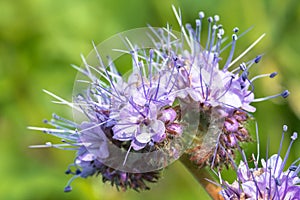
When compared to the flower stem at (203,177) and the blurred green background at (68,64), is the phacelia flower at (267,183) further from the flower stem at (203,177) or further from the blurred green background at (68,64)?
the blurred green background at (68,64)

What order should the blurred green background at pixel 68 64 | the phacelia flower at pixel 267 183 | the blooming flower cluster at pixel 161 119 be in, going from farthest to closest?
the blurred green background at pixel 68 64, the blooming flower cluster at pixel 161 119, the phacelia flower at pixel 267 183

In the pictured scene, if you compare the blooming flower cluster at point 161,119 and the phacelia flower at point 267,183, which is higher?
the blooming flower cluster at point 161,119

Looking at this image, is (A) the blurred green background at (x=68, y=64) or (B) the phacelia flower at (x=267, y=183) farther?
(A) the blurred green background at (x=68, y=64)

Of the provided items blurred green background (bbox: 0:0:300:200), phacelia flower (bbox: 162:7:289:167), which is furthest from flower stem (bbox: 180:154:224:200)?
blurred green background (bbox: 0:0:300:200)

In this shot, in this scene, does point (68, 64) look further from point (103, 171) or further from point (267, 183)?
point (267, 183)

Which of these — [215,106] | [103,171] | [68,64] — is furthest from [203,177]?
[68,64]

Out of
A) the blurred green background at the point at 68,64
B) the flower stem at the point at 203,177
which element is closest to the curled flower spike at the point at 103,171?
the flower stem at the point at 203,177

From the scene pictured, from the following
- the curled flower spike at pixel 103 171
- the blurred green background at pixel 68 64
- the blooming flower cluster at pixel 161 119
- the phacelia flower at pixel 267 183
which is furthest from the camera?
the blurred green background at pixel 68 64

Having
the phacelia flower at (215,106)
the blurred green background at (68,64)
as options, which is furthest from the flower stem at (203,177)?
the blurred green background at (68,64)

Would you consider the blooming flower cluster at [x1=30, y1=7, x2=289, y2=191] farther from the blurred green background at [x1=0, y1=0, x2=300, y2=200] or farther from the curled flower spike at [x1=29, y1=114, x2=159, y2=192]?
the blurred green background at [x1=0, y1=0, x2=300, y2=200]
